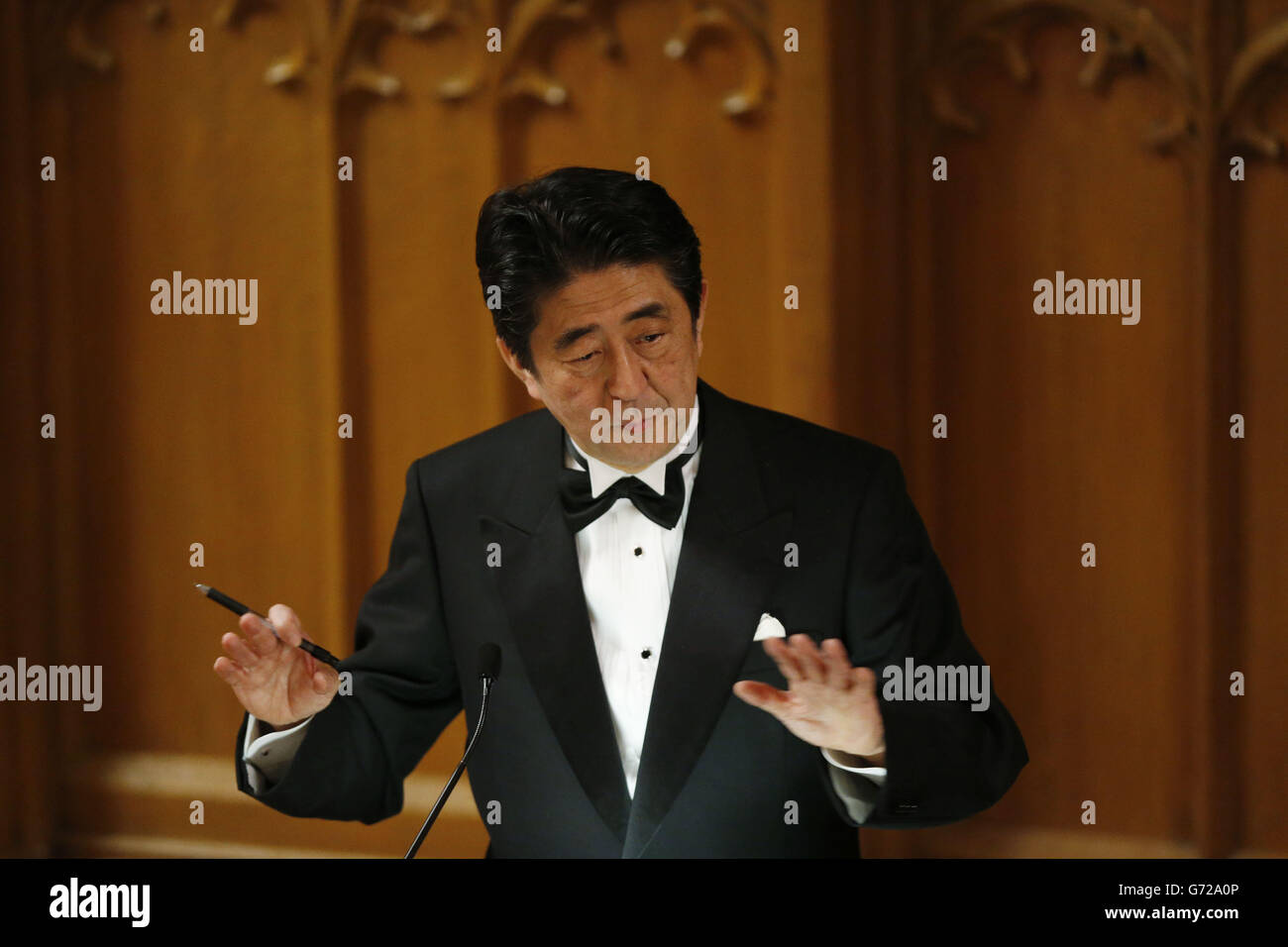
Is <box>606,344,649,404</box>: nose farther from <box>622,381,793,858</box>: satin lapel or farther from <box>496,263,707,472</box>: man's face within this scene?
<box>622,381,793,858</box>: satin lapel

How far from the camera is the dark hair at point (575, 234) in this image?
2.06 metres

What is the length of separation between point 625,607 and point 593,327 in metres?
0.47

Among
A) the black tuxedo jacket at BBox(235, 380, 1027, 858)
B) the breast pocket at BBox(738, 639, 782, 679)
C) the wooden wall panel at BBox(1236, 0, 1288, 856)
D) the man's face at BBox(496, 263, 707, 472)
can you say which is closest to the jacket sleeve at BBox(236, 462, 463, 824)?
the black tuxedo jacket at BBox(235, 380, 1027, 858)

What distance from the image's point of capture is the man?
2.08 meters

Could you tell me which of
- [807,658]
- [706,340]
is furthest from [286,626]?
[706,340]

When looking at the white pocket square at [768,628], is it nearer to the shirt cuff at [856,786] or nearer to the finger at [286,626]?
the shirt cuff at [856,786]

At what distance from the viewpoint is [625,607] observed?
2219mm

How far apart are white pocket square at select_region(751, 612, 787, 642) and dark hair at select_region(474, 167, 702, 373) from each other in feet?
1.67

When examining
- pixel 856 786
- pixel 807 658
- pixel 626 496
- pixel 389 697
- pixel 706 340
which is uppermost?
pixel 706 340

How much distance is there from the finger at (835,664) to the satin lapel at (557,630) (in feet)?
1.66

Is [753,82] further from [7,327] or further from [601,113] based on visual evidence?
[7,327]

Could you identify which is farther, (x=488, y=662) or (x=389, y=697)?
(x=389, y=697)

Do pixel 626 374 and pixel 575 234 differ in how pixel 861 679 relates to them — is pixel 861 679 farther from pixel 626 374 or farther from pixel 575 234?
pixel 575 234
